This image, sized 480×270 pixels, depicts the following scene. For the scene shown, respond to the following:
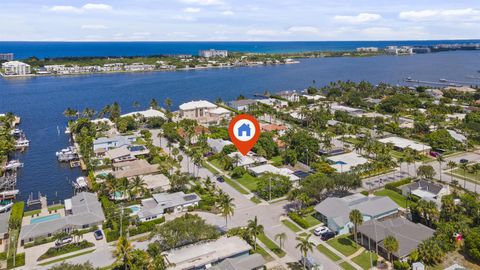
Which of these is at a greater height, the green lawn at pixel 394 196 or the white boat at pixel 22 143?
the white boat at pixel 22 143

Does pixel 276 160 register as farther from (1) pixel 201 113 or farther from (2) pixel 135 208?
(1) pixel 201 113

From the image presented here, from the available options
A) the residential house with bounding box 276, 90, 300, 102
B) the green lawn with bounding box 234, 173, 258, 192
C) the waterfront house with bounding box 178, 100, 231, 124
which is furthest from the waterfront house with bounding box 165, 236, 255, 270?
the residential house with bounding box 276, 90, 300, 102

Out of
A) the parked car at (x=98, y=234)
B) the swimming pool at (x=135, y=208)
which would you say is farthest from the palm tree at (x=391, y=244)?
the parked car at (x=98, y=234)

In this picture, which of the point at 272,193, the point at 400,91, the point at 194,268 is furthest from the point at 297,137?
the point at 400,91

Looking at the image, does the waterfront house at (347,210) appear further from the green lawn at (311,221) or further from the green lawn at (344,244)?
the green lawn at (344,244)

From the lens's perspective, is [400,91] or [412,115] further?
[400,91]

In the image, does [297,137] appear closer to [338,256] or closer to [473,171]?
[473,171]
